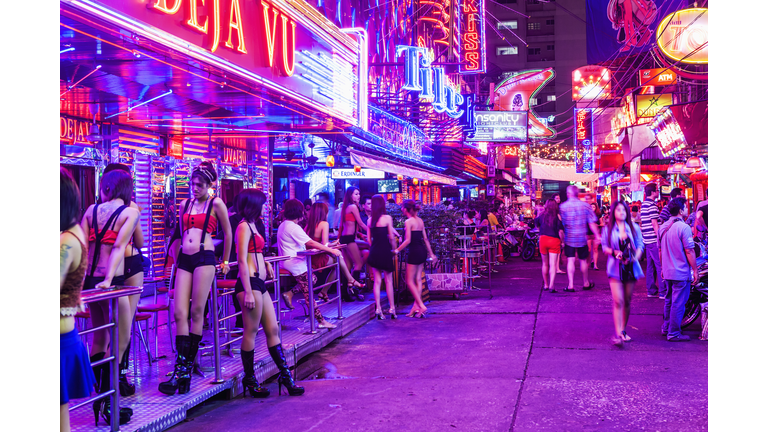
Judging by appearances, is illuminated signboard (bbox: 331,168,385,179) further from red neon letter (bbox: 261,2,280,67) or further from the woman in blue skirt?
the woman in blue skirt

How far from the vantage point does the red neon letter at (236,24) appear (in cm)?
711

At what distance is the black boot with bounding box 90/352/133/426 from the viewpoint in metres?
4.77

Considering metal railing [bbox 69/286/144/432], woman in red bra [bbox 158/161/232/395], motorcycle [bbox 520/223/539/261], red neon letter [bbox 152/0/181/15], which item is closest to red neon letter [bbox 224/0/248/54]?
red neon letter [bbox 152/0/181/15]

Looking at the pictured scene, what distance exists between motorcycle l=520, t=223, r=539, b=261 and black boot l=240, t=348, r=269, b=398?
16237 millimetres

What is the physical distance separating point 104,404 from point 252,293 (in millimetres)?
1506

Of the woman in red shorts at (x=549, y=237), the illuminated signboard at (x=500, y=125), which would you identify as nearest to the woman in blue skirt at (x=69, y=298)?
the woman in red shorts at (x=549, y=237)

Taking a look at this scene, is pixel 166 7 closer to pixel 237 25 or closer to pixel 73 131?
pixel 237 25

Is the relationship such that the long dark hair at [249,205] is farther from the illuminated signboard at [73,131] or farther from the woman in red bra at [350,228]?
the illuminated signboard at [73,131]

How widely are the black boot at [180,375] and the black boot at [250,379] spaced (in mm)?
562

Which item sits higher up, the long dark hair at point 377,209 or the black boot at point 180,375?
the long dark hair at point 377,209
